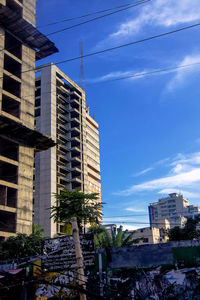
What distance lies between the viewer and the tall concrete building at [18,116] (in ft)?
169

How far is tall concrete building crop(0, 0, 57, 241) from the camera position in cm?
5154

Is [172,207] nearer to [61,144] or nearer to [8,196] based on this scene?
[61,144]

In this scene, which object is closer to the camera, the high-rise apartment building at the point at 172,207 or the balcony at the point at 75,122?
the balcony at the point at 75,122

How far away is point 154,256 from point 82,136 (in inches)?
3094

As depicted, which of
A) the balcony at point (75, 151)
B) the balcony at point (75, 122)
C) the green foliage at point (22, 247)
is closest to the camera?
the green foliage at point (22, 247)

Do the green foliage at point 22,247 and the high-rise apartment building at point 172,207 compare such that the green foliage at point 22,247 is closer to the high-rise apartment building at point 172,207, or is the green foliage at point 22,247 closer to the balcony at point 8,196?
the balcony at point 8,196

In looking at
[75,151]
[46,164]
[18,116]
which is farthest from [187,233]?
[75,151]

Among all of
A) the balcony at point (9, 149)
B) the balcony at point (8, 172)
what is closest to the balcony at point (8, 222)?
the balcony at point (8, 172)

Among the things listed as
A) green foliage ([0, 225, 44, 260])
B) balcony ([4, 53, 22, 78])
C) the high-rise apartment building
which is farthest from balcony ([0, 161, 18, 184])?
the high-rise apartment building

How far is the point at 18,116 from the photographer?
5697 centimetres

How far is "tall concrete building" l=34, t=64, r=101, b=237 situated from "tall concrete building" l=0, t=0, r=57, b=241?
15.6m

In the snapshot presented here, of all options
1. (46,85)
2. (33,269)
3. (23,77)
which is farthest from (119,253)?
(46,85)

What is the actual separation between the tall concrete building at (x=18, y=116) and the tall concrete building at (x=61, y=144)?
15565 millimetres

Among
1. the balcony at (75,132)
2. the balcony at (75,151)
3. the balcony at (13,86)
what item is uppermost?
the balcony at (75,132)
